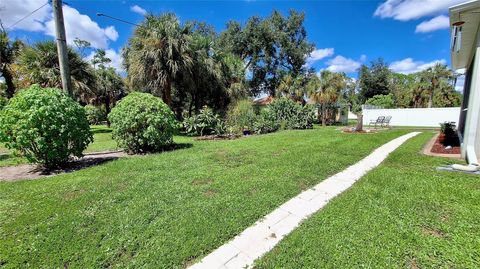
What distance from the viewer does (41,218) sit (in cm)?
310

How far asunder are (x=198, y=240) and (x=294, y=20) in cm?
2796

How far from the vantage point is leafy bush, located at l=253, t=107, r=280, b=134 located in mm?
13812

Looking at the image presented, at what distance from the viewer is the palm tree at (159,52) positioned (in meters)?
13.2

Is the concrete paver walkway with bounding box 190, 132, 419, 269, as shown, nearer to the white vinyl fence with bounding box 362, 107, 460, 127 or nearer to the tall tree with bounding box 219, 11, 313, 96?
the white vinyl fence with bounding box 362, 107, 460, 127

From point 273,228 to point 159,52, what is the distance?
13.0 metres

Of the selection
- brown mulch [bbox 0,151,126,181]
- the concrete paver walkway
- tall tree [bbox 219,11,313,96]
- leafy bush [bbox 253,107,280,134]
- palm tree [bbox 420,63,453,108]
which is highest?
tall tree [bbox 219,11,313,96]

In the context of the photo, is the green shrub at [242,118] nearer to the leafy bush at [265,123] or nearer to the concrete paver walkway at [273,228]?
the leafy bush at [265,123]

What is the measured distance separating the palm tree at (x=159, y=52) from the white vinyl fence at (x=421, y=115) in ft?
66.7

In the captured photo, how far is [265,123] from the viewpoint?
1399 centimetres

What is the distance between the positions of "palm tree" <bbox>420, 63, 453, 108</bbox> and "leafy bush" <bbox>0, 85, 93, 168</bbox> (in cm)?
3843

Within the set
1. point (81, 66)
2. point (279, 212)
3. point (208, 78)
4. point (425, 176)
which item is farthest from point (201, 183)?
point (81, 66)

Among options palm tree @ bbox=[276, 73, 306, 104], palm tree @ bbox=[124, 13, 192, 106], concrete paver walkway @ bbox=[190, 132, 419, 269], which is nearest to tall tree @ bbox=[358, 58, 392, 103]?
palm tree @ bbox=[276, 73, 306, 104]

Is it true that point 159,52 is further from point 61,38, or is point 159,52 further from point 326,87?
point 326,87

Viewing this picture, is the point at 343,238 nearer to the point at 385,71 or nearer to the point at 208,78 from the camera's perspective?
the point at 208,78
